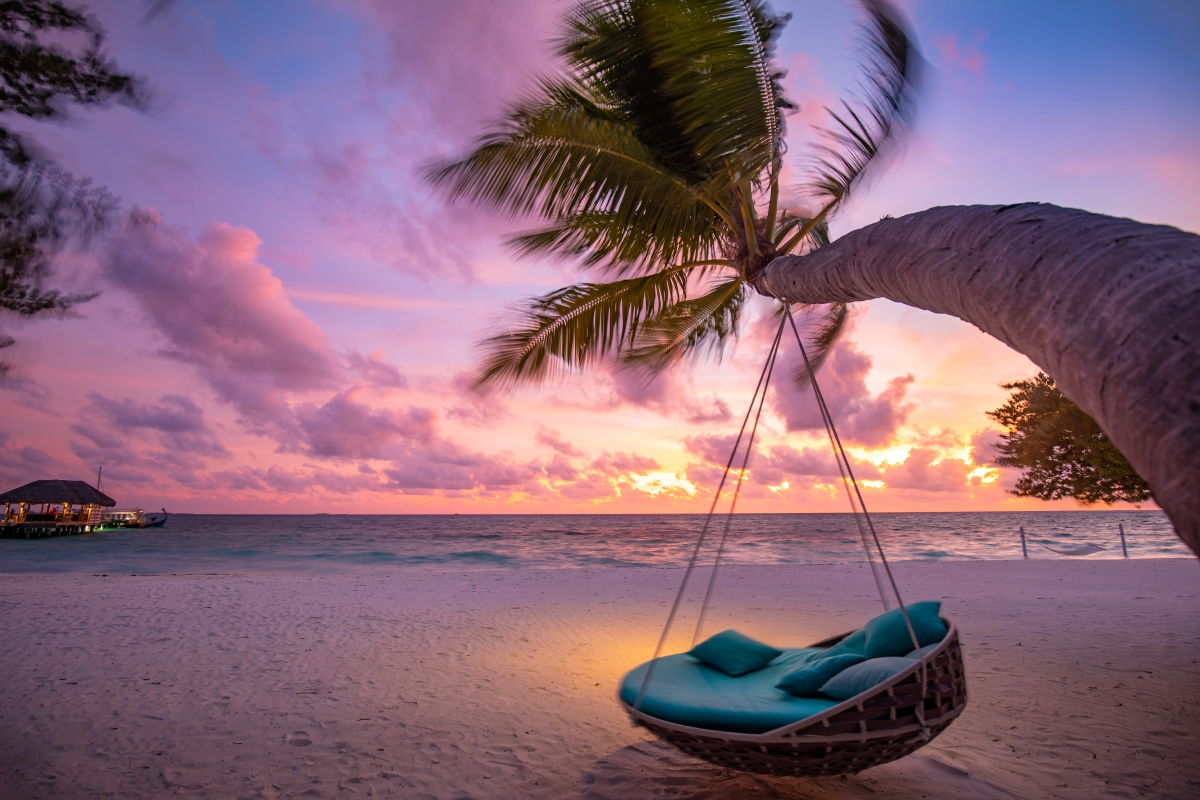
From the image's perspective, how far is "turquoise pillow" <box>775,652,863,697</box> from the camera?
117 inches

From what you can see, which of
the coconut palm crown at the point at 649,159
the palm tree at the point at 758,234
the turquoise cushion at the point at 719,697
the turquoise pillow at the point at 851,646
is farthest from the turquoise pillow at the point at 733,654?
the coconut palm crown at the point at 649,159

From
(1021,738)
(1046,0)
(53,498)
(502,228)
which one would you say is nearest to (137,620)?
(502,228)

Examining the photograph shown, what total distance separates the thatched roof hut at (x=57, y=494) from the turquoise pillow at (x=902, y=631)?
36.5 m

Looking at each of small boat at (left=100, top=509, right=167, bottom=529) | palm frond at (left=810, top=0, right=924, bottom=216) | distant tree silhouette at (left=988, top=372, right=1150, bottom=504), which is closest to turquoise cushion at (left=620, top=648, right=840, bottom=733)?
palm frond at (left=810, top=0, right=924, bottom=216)

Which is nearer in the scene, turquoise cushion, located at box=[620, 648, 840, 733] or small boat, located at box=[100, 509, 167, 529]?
turquoise cushion, located at box=[620, 648, 840, 733]

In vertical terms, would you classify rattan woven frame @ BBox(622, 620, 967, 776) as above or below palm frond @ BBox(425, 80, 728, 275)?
below

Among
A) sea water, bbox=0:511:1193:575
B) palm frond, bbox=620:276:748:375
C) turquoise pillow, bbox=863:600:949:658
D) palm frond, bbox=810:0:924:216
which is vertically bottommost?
sea water, bbox=0:511:1193:575

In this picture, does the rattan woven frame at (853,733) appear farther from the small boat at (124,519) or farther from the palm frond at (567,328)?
the small boat at (124,519)

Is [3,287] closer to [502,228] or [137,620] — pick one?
[502,228]

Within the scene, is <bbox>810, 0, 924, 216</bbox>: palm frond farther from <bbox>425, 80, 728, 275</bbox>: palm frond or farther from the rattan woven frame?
the rattan woven frame

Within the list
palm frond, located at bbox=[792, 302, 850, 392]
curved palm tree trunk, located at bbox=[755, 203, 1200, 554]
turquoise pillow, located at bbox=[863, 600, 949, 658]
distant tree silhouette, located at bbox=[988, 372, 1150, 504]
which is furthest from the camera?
palm frond, located at bbox=[792, 302, 850, 392]

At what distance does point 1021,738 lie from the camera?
11.3ft

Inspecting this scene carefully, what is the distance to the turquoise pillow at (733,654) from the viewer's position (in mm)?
3520

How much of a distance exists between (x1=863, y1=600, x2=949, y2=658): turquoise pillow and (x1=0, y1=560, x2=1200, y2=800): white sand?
58cm
